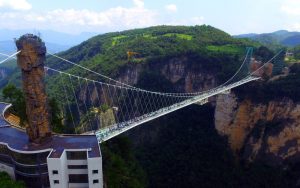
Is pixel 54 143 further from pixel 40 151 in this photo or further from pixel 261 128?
pixel 261 128

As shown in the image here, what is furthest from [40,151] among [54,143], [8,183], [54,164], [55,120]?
[55,120]

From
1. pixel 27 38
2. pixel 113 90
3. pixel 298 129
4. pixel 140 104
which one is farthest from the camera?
pixel 113 90

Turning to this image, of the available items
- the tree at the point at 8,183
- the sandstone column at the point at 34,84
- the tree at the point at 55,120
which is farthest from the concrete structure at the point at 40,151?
the tree at the point at 55,120

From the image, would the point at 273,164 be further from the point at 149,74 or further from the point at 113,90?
the point at 113,90

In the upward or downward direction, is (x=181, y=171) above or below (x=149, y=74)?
below

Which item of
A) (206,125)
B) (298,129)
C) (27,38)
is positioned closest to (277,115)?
(298,129)

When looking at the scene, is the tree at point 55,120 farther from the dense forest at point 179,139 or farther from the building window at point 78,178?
the building window at point 78,178
